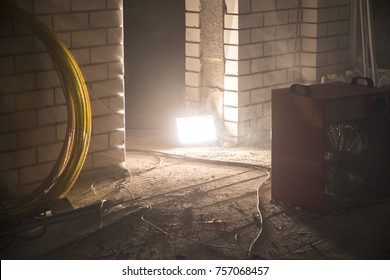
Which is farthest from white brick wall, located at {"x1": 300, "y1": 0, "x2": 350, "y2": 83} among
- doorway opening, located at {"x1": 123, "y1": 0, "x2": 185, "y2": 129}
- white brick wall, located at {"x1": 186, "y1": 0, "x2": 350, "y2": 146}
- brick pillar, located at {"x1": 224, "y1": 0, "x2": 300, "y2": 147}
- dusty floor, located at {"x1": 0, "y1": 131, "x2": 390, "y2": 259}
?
dusty floor, located at {"x1": 0, "y1": 131, "x2": 390, "y2": 259}

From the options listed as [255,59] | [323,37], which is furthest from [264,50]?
[323,37]

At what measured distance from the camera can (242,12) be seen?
7.24 m

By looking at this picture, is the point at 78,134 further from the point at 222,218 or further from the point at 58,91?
the point at 222,218

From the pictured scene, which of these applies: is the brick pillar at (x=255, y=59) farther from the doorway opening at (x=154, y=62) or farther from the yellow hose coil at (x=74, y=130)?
the yellow hose coil at (x=74, y=130)

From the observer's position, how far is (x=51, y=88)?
5.93 m

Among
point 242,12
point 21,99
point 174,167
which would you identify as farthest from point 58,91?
point 242,12

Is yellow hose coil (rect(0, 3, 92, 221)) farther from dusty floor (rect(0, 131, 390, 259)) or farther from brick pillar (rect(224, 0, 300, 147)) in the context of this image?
brick pillar (rect(224, 0, 300, 147))

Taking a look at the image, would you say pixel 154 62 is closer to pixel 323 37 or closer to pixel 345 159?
pixel 323 37

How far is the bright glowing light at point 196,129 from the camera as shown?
7547mm

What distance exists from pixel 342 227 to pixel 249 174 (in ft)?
Result: 4.65

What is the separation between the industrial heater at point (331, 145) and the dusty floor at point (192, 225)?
0.12 m

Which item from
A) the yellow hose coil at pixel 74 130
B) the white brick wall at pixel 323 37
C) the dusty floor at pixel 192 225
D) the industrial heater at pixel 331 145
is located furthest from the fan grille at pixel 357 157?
the white brick wall at pixel 323 37

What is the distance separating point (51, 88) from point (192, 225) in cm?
156

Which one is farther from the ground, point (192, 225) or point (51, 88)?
point (51, 88)
